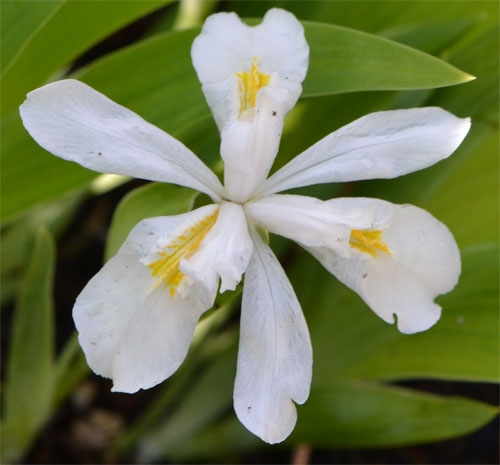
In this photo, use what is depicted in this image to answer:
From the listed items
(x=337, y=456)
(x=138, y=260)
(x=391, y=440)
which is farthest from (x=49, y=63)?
(x=337, y=456)

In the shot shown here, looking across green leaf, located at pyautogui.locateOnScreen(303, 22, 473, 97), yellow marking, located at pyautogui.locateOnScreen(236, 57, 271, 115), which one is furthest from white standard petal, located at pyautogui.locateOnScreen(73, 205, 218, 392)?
green leaf, located at pyautogui.locateOnScreen(303, 22, 473, 97)

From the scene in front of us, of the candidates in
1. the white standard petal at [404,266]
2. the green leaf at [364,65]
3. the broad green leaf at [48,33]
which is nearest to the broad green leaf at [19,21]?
the broad green leaf at [48,33]

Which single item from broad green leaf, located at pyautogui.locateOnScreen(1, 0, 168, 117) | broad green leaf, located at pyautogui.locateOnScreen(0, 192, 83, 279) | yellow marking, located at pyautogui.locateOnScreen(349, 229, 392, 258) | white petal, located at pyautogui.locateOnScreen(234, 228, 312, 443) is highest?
broad green leaf, located at pyautogui.locateOnScreen(1, 0, 168, 117)

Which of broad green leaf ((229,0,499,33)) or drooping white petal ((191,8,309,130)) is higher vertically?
drooping white petal ((191,8,309,130))

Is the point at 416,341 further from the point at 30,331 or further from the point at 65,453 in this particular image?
the point at 65,453

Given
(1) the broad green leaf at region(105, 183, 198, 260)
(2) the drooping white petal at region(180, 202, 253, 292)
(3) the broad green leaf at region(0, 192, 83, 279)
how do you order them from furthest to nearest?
(3) the broad green leaf at region(0, 192, 83, 279) < (1) the broad green leaf at region(105, 183, 198, 260) < (2) the drooping white petal at region(180, 202, 253, 292)

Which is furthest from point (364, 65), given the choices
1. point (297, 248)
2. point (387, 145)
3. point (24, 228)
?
point (24, 228)

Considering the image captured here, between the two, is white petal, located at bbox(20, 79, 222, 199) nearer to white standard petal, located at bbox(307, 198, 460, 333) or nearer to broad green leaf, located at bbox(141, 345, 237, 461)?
white standard petal, located at bbox(307, 198, 460, 333)

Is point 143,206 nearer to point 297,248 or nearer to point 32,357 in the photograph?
point 32,357
